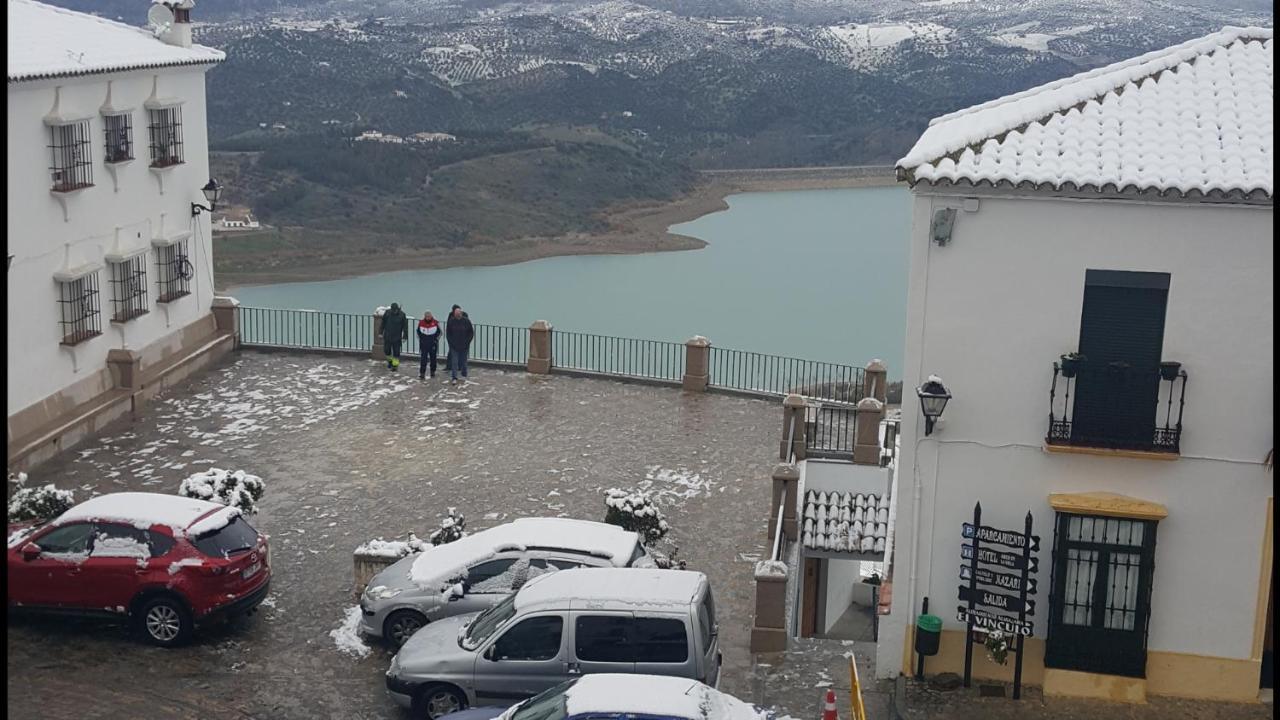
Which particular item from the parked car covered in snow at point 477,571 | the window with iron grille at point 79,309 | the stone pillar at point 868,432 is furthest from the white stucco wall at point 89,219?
the stone pillar at point 868,432

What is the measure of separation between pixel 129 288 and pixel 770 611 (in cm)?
1410

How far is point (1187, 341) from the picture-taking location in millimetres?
14031

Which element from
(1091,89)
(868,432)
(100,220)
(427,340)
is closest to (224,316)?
(427,340)

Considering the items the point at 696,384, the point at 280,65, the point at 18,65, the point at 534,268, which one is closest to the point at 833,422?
the point at 696,384

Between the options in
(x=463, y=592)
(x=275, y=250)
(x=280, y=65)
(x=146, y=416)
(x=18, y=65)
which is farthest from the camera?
(x=280, y=65)

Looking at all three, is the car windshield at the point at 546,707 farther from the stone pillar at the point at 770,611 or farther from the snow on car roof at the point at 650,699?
the stone pillar at the point at 770,611

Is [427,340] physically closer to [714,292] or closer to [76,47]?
[76,47]

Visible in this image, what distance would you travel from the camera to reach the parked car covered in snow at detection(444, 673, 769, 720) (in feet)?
37.4

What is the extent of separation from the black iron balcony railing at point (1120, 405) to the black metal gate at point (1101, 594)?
75 centimetres

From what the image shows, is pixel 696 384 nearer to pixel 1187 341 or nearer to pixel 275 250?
pixel 1187 341

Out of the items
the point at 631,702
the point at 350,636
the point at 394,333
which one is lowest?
the point at 350,636

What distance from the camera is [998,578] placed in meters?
14.5

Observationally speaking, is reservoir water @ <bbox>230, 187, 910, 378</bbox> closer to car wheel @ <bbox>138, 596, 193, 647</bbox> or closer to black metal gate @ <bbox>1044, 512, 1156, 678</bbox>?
black metal gate @ <bbox>1044, 512, 1156, 678</bbox>

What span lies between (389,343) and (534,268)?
41.1 meters
